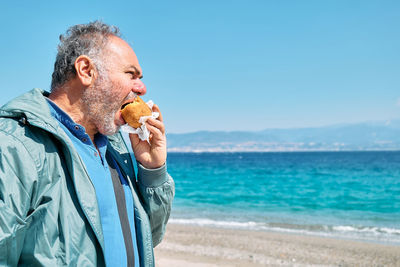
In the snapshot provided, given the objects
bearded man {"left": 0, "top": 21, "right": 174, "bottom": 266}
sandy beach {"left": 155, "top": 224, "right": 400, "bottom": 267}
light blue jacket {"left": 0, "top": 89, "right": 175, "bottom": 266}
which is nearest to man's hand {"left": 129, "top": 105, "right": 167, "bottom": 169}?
bearded man {"left": 0, "top": 21, "right": 174, "bottom": 266}

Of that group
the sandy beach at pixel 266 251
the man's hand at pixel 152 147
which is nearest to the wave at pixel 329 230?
the sandy beach at pixel 266 251

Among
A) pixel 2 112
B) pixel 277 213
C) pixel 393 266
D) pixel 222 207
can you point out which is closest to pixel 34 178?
pixel 2 112

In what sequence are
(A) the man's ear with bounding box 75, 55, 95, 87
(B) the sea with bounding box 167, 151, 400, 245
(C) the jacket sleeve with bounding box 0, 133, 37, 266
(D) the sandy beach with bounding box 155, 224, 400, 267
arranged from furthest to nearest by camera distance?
(B) the sea with bounding box 167, 151, 400, 245
(D) the sandy beach with bounding box 155, 224, 400, 267
(A) the man's ear with bounding box 75, 55, 95, 87
(C) the jacket sleeve with bounding box 0, 133, 37, 266

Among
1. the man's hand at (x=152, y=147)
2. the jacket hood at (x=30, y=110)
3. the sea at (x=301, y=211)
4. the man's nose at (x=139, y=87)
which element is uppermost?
the man's nose at (x=139, y=87)

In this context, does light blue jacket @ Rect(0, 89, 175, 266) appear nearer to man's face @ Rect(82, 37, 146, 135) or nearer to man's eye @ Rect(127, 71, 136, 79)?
man's face @ Rect(82, 37, 146, 135)

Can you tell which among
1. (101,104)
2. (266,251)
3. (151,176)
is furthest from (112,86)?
(266,251)

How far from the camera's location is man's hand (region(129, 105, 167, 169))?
6.97 feet

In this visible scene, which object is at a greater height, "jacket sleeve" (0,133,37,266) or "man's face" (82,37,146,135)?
"man's face" (82,37,146,135)

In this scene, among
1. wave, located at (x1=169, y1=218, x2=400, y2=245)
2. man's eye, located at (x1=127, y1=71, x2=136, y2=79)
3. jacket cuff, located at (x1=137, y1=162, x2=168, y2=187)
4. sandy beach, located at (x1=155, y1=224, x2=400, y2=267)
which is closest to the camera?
man's eye, located at (x1=127, y1=71, x2=136, y2=79)

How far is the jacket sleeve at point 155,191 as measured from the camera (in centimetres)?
211

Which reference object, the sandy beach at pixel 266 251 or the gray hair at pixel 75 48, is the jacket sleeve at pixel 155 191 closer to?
the gray hair at pixel 75 48

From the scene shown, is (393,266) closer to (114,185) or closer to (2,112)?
(114,185)

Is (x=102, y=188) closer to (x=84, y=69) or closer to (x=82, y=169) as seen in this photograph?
(x=82, y=169)

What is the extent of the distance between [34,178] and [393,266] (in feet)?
27.9
